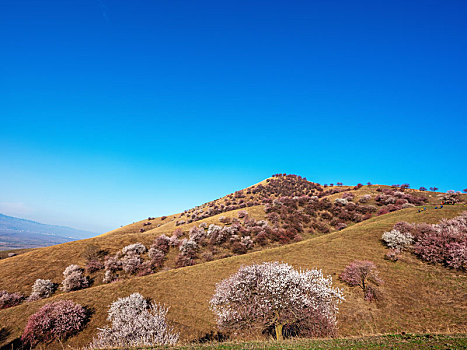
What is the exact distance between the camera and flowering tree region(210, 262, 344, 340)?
16594mm

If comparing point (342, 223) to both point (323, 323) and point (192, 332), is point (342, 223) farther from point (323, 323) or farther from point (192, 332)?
point (192, 332)

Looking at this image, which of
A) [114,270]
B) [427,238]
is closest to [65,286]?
[114,270]

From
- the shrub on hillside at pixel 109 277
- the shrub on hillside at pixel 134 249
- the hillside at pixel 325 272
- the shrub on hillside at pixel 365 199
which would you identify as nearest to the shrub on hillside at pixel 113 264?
the shrub on hillside at pixel 109 277

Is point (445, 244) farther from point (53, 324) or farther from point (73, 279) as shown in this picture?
point (73, 279)

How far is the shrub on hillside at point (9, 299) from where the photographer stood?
102ft

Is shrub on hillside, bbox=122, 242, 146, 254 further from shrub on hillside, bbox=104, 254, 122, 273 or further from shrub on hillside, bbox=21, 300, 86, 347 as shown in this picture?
shrub on hillside, bbox=21, 300, 86, 347

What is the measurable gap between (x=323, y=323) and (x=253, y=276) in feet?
22.9

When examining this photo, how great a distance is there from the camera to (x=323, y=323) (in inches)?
675

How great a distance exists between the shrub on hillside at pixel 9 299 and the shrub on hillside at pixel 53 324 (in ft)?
52.4

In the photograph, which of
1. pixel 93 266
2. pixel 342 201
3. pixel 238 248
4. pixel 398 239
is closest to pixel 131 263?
pixel 93 266

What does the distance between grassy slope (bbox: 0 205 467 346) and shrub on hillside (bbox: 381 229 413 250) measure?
4.88 ft

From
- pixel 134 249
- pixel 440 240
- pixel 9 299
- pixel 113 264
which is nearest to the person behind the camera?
pixel 440 240

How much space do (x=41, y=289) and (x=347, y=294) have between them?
47193mm

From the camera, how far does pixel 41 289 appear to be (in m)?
33.8
